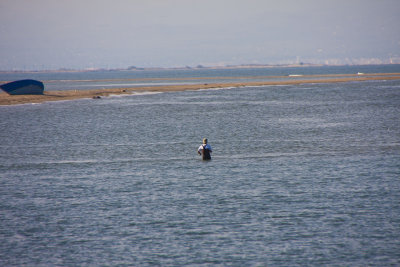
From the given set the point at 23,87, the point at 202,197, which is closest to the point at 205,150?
the point at 202,197

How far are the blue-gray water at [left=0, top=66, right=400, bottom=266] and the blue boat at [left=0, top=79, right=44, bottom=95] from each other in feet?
195

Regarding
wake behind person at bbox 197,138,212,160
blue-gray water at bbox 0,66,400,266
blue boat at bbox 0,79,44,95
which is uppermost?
blue boat at bbox 0,79,44,95

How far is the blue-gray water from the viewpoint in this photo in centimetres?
1975

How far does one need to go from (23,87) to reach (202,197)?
96258mm

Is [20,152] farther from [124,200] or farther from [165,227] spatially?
[165,227]

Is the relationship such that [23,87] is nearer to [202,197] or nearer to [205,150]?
[205,150]

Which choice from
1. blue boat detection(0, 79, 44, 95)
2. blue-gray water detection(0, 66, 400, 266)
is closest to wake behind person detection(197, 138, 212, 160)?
blue-gray water detection(0, 66, 400, 266)

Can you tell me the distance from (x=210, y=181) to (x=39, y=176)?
39.2ft

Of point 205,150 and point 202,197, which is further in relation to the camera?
point 205,150

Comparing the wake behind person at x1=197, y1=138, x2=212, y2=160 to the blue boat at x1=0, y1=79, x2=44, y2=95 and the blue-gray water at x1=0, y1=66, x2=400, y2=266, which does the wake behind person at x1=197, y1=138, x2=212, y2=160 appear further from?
the blue boat at x1=0, y1=79, x2=44, y2=95

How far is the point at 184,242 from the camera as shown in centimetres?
2067

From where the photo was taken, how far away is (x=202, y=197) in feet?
89.8

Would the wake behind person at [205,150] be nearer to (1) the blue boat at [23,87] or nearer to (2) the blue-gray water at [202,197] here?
(2) the blue-gray water at [202,197]

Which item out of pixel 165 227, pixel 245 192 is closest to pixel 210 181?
pixel 245 192
